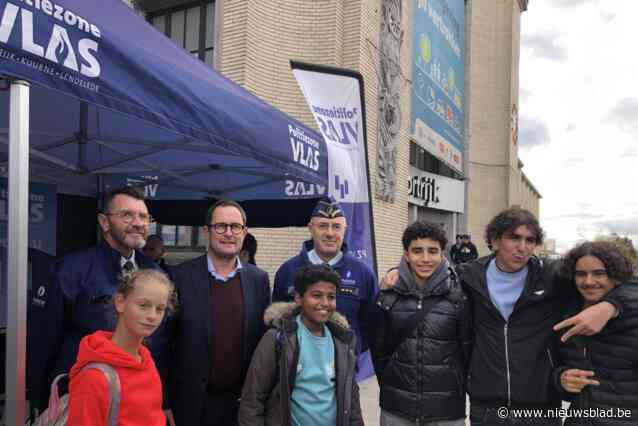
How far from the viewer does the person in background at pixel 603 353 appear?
7.46ft

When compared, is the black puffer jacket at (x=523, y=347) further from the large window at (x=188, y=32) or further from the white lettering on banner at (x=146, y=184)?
the large window at (x=188, y=32)

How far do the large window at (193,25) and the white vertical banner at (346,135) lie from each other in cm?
545

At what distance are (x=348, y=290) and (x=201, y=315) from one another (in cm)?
95

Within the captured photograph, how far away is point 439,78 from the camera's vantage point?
52.6 feet

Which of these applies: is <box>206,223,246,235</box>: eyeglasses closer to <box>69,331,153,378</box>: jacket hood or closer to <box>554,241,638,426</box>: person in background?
<box>69,331,153,378</box>: jacket hood

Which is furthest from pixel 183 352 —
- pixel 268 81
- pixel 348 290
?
pixel 268 81

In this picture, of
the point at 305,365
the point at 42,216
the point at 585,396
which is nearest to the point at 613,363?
the point at 585,396

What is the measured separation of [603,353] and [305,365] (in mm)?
1359

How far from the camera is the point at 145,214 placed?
2588 mm

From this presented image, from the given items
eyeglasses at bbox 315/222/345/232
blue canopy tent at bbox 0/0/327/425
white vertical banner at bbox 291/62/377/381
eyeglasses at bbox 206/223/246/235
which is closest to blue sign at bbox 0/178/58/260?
blue canopy tent at bbox 0/0/327/425

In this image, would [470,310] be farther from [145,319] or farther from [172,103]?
[172,103]

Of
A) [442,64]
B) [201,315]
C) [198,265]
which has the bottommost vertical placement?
[201,315]

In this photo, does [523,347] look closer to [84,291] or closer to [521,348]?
[521,348]

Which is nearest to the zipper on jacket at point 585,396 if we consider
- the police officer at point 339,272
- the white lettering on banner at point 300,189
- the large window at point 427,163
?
the police officer at point 339,272
